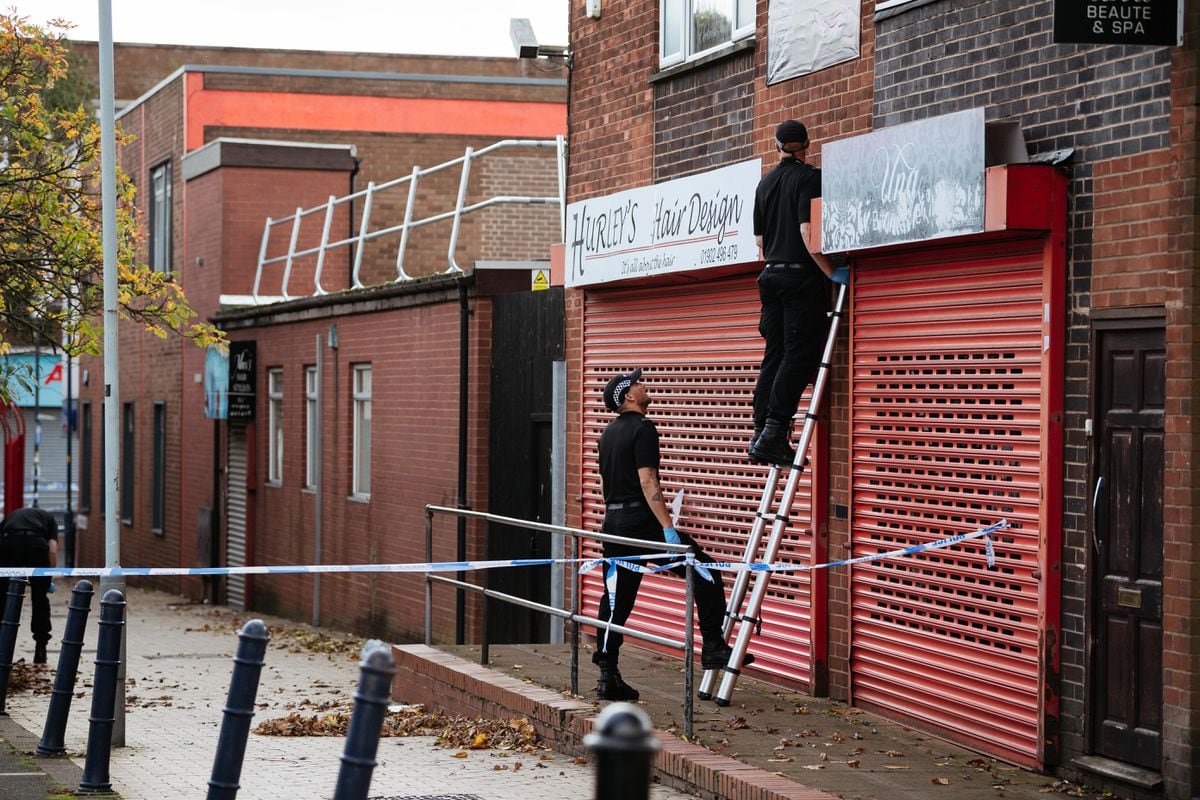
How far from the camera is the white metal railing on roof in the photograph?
17.5 meters

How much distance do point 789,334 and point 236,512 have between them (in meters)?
17.0

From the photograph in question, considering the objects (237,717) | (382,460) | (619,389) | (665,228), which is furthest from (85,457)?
(237,717)

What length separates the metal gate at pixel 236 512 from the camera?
26.2 m

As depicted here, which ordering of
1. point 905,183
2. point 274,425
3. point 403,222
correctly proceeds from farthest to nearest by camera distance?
1. point 403,222
2. point 274,425
3. point 905,183

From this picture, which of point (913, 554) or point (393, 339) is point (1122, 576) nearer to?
point (913, 554)

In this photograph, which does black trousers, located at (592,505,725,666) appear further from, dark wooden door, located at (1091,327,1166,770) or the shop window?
the shop window

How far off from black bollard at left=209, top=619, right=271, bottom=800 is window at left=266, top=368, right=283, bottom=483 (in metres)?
17.7

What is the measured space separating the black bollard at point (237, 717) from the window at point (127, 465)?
89.5ft

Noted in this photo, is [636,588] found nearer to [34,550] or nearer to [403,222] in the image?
[34,550]

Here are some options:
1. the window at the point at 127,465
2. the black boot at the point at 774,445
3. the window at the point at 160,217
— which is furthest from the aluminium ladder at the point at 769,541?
the window at the point at 127,465

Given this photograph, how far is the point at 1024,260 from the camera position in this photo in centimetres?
939

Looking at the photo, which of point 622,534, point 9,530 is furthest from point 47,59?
point 622,534

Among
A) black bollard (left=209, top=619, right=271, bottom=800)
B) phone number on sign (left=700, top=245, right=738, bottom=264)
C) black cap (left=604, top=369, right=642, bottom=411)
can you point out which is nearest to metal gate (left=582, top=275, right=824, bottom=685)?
phone number on sign (left=700, top=245, right=738, bottom=264)

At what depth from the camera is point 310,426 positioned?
23.3 m
